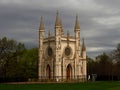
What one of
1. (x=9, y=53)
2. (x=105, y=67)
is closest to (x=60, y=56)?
(x=9, y=53)

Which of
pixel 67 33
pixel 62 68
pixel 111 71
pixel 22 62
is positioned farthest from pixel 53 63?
pixel 111 71

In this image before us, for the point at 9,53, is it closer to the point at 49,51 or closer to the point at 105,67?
the point at 49,51

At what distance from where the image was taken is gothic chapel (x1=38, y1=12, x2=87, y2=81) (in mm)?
80250

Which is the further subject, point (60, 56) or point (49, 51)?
point (49, 51)

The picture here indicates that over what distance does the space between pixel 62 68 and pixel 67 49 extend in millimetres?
5884

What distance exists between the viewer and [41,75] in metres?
84.4

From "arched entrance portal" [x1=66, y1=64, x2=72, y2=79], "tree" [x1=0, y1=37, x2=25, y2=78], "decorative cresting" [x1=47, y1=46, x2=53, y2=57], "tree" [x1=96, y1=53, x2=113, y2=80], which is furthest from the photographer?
"tree" [x1=96, y1=53, x2=113, y2=80]

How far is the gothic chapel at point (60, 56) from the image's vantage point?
263 ft

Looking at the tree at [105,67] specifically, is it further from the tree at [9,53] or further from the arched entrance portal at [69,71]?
the tree at [9,53]

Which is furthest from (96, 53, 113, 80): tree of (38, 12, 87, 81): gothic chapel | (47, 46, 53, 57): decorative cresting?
(47, 46, 53, 57): decorative cresting

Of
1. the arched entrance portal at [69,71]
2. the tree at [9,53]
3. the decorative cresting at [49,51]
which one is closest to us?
the tree at [9,53]

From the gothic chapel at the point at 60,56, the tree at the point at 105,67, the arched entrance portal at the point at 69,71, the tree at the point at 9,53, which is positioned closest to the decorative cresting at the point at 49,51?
the gothic chapel at the point at 60,56

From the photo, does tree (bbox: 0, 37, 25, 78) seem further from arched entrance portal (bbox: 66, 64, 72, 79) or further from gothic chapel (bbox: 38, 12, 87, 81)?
arched entrance portal (bbox: 66, 64, 72, 79)

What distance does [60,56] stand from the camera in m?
80.4
